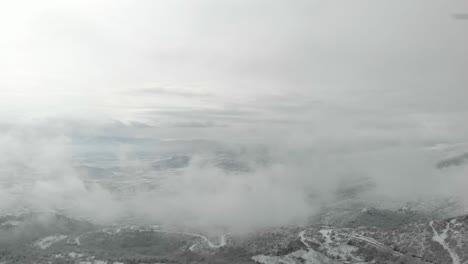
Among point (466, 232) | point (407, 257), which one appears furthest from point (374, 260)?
point (466, 232)

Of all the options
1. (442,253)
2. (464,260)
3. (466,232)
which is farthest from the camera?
(466,232)

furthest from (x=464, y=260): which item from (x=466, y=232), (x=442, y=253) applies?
(x=466, y=232)

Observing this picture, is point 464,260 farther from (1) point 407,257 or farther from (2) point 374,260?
(2) point 374,260

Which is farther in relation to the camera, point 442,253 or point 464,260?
point 442,253

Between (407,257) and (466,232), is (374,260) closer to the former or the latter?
(407,257)

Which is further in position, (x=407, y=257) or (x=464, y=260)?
(x=407, y=257)

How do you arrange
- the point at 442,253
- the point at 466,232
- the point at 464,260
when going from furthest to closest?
1. the point at 466,232
2. the point at 442,253
3. the point at 464,260

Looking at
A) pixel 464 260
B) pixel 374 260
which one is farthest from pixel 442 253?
pixel 374 260
